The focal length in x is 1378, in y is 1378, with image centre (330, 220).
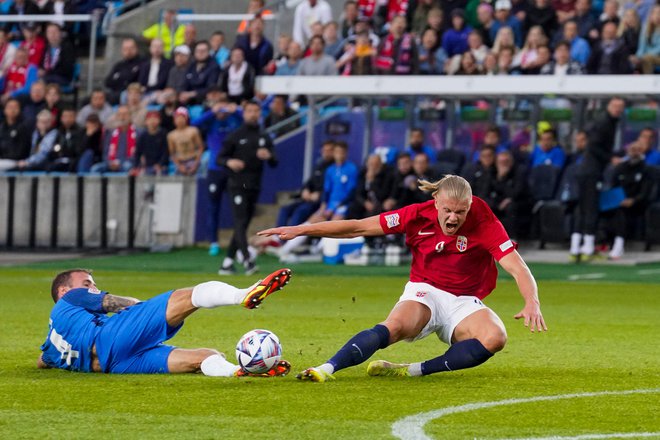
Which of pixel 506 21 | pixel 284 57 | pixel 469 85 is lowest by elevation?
pixel 469 85

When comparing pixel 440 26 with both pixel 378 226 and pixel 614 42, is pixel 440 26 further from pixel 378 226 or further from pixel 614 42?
pixel 378 226

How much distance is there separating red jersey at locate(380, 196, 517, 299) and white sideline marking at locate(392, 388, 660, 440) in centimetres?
106

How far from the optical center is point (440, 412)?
7.48m

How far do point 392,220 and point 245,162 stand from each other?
11.2 m

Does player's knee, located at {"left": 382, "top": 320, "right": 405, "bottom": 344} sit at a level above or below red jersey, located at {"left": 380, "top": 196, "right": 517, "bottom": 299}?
below

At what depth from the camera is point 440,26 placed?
2495 centimetres

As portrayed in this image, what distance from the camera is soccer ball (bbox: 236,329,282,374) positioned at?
8859 millimetres

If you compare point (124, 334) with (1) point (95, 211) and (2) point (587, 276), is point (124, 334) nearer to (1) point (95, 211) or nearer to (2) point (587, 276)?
(2) point (587, 276)

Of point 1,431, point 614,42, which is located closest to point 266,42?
point 614,42

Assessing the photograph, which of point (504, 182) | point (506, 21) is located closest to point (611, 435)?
point (504, 182)

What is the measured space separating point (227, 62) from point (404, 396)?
18.7 m

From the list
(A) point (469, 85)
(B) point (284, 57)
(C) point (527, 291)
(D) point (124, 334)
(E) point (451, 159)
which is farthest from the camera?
(B) point (284, 57)

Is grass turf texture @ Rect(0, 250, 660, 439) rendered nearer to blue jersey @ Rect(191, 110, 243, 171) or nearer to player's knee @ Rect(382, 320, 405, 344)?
player's knee @ Rect(382, 320, 405, 344)

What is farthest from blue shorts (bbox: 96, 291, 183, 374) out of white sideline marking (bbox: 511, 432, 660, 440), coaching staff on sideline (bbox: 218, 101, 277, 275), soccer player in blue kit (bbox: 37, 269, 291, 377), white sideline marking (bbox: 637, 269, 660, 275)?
white sideline marking (bbox: 637, 269, 660, 275)
